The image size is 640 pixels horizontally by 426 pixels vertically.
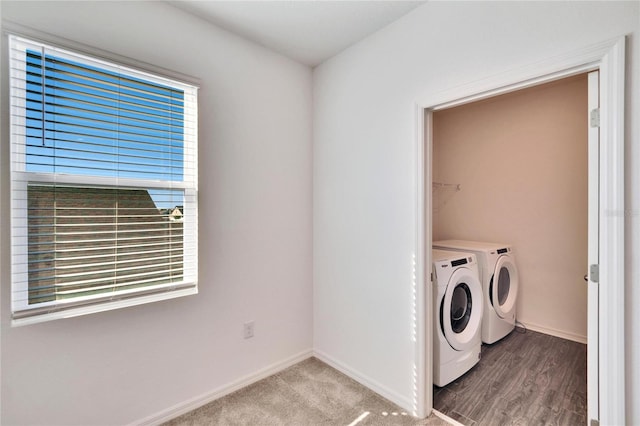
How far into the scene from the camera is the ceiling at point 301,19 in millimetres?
1794

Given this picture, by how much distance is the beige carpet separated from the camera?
1798 mm

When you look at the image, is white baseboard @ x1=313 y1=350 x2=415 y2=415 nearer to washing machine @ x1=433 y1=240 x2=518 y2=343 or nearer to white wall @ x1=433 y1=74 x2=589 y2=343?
washing machine @ x1=433 y1=240 x2=518 y2=343

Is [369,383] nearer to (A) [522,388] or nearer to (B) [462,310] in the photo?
(B) [462,310]

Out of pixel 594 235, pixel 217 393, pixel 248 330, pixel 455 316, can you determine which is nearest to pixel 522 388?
pixel 455 316

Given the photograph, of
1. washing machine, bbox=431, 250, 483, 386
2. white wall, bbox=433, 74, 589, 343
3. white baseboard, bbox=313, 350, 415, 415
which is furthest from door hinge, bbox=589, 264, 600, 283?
white wall, bbox=433, 74, 589, 343

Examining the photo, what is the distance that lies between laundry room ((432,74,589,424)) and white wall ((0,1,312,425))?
2.01m

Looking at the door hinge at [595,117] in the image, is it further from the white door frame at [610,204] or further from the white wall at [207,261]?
the white wall at [207,261]

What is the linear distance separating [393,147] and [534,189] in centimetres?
207

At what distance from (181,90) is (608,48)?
217 cm

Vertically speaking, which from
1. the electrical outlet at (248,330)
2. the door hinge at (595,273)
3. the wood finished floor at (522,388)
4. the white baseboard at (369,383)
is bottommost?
the wood finished floor at (522,388)

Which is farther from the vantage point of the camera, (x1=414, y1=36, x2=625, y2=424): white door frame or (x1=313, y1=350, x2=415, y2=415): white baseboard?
(x1=313, y1=350, x2=415, y2=415): white baseboard

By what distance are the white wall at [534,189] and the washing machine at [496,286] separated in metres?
0.25

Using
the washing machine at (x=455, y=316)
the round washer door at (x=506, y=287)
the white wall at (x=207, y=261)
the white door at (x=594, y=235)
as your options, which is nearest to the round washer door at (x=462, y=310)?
the washing machine at (x=455, y=316)

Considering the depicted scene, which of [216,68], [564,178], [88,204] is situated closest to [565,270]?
[564,178]
